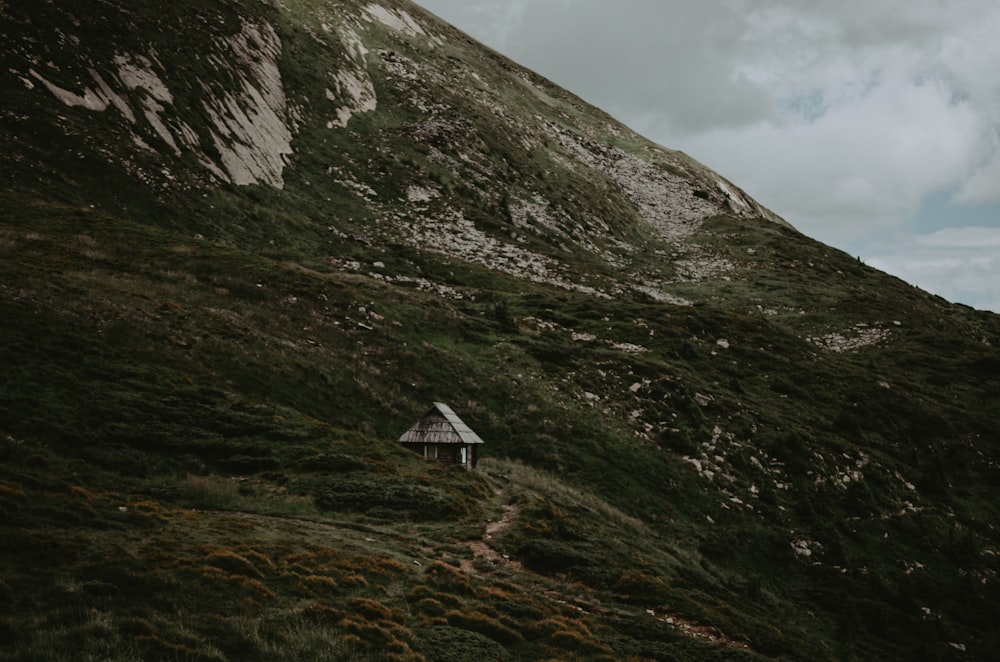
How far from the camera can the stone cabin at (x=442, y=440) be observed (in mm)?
38094

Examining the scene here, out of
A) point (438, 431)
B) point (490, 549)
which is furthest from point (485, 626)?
point (438, 431)

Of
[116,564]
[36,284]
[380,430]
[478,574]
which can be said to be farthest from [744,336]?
[116,564]

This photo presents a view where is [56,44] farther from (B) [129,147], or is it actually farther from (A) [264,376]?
(A) [264,376]

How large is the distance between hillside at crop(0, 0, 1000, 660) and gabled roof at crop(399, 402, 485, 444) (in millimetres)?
2270

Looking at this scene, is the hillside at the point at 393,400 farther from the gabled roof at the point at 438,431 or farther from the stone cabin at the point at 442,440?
the gabled roof at the point at 438,431

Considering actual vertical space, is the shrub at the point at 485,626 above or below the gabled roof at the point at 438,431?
below

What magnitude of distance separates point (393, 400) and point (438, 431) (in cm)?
715

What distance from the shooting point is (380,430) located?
4119 cm

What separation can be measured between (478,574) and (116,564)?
37.3 feet

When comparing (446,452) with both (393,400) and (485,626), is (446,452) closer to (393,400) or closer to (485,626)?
(393,400)

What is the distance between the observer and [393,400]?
44.6 m

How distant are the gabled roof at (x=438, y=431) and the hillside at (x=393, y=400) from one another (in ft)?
7.45

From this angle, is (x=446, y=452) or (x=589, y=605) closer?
(x=589, y=605)

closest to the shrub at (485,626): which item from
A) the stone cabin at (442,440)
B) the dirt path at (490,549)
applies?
the dirt path at (490,549)
